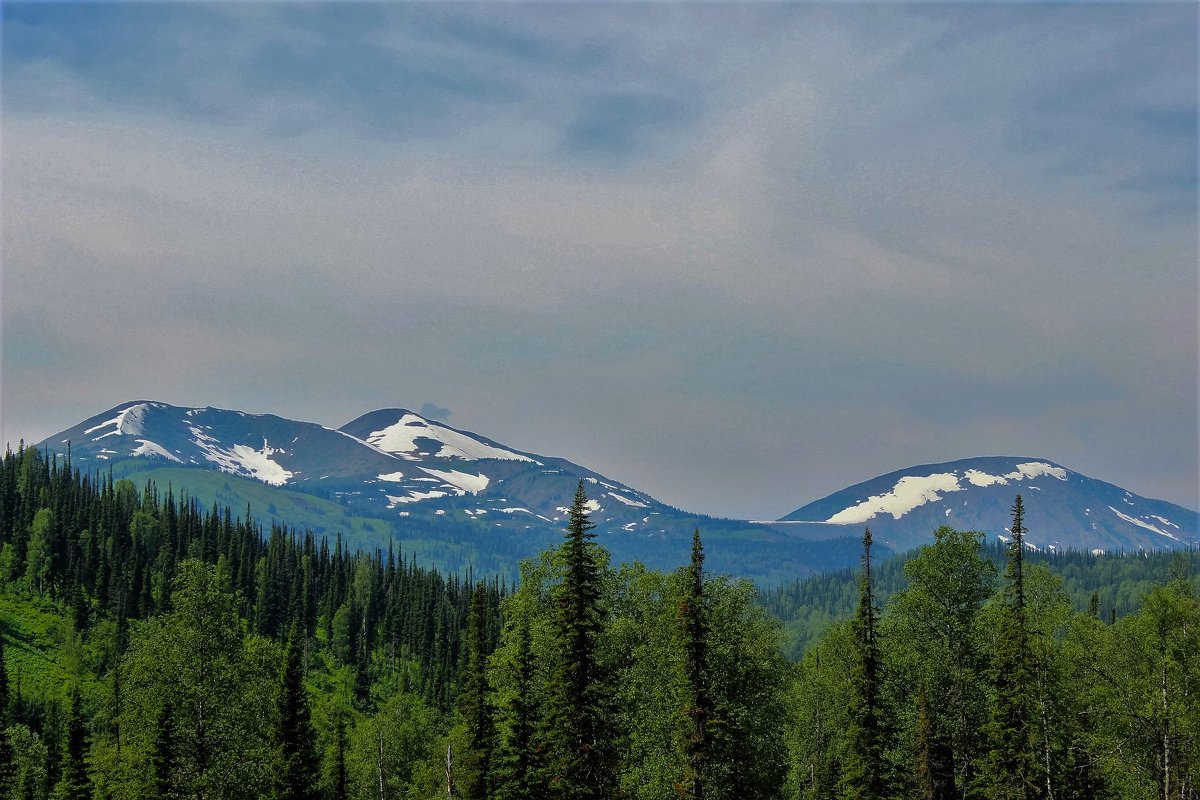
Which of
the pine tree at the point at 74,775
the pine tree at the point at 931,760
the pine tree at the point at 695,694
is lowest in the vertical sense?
the pine tree at the point at 74,775

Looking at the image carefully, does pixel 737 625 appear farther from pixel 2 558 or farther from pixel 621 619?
pixel 2 558

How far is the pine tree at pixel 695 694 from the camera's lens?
151 feet

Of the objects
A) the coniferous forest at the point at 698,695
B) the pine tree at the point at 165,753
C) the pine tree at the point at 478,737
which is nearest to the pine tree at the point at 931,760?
the coniferous forest at the point at 698,695

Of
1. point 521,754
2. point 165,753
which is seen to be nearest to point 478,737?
point 521,754

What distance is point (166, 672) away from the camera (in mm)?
52812

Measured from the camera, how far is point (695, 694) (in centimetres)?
4669

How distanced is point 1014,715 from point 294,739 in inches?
1693

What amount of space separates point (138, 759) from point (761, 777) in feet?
113

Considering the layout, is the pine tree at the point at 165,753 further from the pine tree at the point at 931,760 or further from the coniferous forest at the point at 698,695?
the pine tree at the point at 931,760

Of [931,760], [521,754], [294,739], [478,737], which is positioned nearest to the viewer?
[521,754]

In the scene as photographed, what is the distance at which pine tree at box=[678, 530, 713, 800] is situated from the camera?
1816 inches

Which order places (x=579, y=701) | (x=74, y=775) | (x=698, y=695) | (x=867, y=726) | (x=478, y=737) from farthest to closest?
(x=74, y=775), (x=478, y=737), (x=867, y=726), (x=698, y=695), (x=579, y=701)

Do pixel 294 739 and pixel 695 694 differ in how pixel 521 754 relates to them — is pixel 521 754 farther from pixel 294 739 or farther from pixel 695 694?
pixel 294 739

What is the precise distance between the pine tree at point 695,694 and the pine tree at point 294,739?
92.2ft
